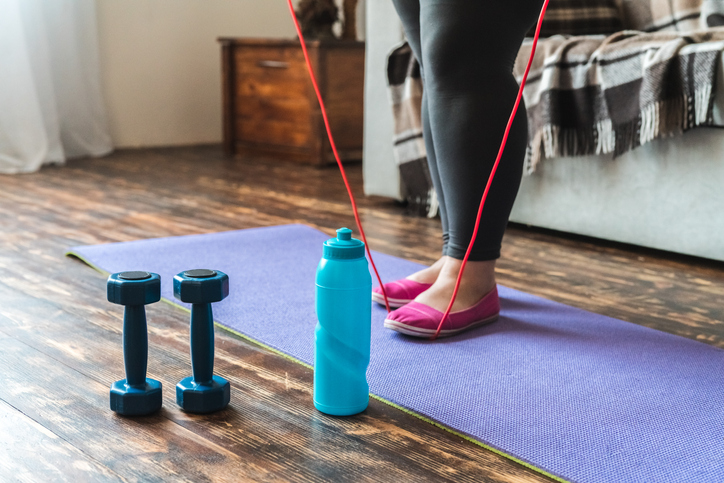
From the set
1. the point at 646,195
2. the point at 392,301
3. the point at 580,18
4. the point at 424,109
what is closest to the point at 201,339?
the point at 392,301

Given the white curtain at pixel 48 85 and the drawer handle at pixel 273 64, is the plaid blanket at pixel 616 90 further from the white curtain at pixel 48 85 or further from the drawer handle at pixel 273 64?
the white curtain at pixel 48 85

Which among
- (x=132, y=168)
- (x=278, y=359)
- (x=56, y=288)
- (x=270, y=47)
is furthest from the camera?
(x=270, y=47)

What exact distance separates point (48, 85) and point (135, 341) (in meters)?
2.69

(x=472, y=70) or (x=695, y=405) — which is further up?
(x=472, y=70)

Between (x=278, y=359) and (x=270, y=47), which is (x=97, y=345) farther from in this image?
(x=270, y=47)

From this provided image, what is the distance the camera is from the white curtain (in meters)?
3.02

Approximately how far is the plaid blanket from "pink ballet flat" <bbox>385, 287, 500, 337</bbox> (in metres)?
0.71

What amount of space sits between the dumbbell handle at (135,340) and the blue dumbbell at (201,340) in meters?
0.05

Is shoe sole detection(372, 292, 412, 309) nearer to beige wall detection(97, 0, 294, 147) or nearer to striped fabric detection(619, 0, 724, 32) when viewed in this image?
striped fabric detection(619, 0, 724, 32)

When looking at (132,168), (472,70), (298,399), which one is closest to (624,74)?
(472,70)

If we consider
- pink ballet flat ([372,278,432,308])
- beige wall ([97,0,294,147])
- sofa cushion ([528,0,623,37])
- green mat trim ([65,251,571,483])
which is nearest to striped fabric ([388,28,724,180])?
sofa cushion ([528,0,623,37])

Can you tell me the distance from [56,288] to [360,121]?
2.20 m

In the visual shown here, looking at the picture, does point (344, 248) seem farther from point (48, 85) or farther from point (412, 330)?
point (48, 85)

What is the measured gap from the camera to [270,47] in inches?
132
